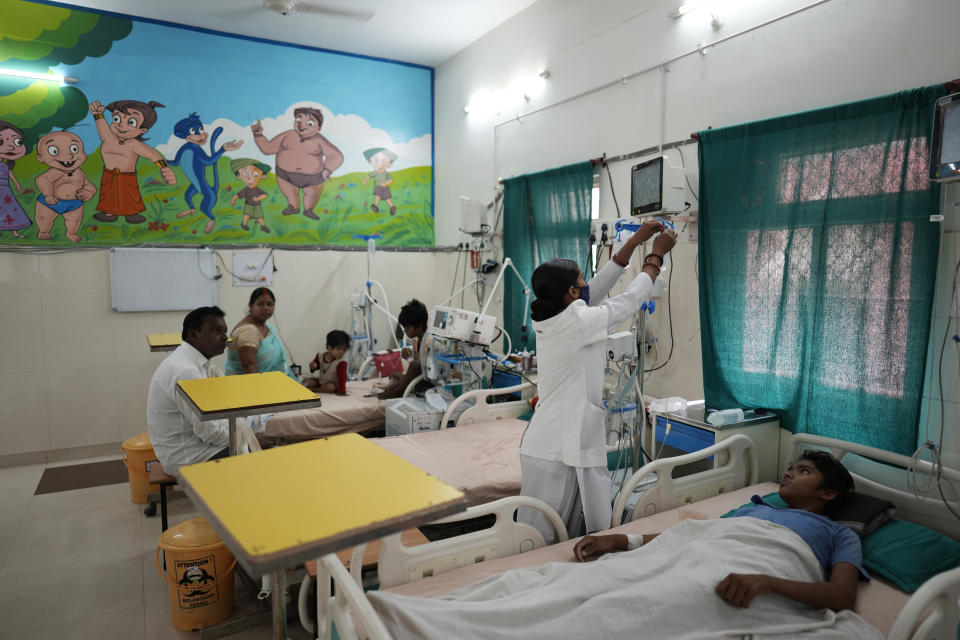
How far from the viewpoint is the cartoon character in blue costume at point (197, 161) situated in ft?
16.2

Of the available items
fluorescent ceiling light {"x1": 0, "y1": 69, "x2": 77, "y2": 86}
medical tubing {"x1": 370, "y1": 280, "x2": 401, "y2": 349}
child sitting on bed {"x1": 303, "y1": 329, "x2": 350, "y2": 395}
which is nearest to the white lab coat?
child sitting on bed {"x1": 303, "y1": 329, "x2": 350, "y2": 395}

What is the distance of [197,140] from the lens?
197 inches

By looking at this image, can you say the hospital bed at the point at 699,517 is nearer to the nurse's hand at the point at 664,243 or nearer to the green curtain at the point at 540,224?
the nurse's hand at the point at 664,243

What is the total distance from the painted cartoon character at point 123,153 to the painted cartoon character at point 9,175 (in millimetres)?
507

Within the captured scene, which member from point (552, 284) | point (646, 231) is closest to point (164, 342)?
point (552, 284)

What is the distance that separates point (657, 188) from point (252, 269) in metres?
3.79

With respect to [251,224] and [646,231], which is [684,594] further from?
[251,224]

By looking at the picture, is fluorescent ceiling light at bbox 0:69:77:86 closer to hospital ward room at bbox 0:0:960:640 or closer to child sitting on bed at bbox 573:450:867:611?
hospital ward room at bbox 0:0:960:640

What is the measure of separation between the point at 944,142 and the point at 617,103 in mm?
1982

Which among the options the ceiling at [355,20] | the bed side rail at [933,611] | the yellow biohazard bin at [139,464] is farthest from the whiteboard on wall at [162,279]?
the bed side rail at [933,611]

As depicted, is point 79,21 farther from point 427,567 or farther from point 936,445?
point 936,445

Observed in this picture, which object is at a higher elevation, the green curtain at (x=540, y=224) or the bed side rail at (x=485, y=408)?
the green curtain at (x=540, y=224)

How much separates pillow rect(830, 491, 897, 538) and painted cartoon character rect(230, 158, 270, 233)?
4.84m

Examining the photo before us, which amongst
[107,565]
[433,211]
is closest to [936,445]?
[107,565]
